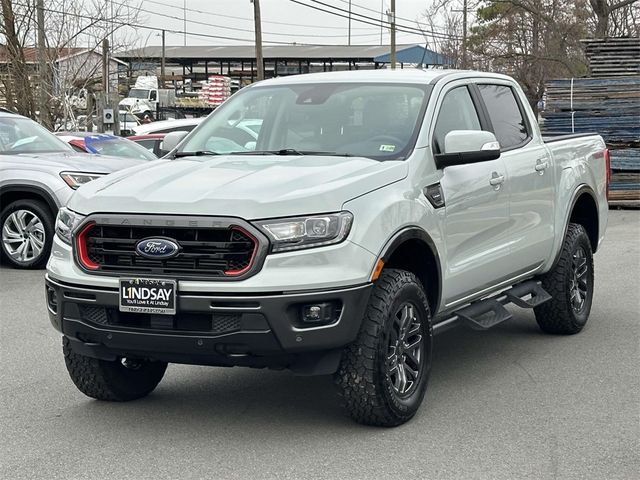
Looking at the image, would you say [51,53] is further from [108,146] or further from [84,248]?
[84,248]

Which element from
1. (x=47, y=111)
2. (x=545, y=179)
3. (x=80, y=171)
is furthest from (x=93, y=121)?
(x=545, y=179)

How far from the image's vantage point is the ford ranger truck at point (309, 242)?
187 inches

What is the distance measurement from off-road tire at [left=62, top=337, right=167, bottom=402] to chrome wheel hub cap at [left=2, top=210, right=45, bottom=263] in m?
5.63

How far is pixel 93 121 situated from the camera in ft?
94.8

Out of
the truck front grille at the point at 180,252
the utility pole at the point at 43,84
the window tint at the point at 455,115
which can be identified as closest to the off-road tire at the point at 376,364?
the truck front grille at the point at 180,252

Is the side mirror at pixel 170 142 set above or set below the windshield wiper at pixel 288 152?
above

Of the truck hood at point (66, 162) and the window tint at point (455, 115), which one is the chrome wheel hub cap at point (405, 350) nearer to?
the window tint at point (455, 115)

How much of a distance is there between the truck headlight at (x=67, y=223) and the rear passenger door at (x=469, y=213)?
2032mm

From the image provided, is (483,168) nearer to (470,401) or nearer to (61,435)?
(470,401)

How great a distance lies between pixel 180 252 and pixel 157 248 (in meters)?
0.12

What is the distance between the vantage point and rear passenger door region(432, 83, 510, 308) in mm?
5887

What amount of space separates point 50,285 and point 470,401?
2426mm

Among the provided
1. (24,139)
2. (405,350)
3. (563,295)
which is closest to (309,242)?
(405,350)

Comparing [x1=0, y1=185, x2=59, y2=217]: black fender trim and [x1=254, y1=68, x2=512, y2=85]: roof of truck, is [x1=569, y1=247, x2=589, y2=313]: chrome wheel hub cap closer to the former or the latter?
[x1=254, y1=68, x2=512, y2=85]: roof of truck
